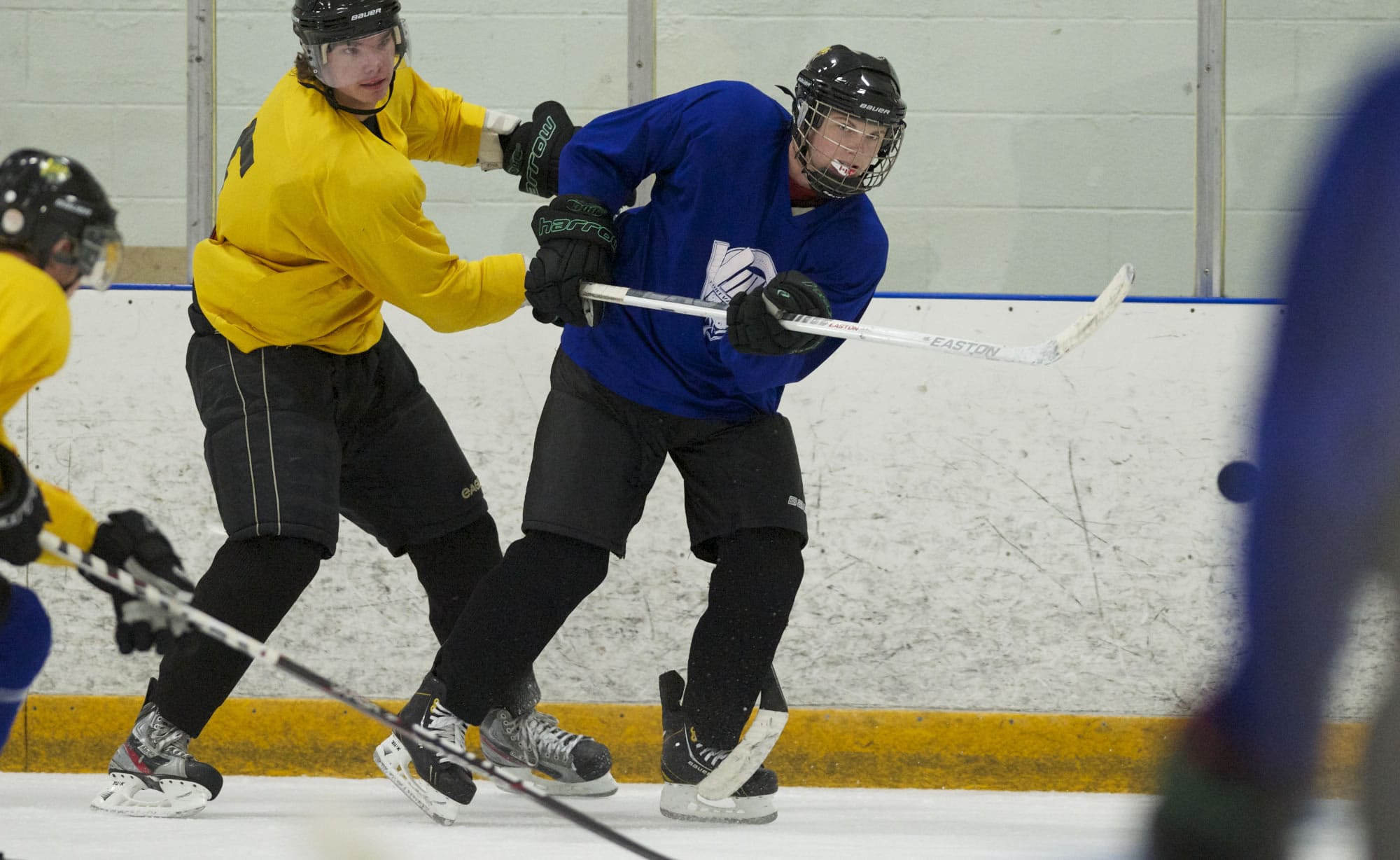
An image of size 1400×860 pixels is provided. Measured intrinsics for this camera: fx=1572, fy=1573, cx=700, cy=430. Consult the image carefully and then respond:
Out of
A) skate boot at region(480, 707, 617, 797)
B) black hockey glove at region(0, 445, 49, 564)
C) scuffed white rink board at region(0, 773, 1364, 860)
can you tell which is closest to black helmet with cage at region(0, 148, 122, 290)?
black hockey glove at region(0, 445, 49, 564)

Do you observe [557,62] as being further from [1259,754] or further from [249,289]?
[1259,754]

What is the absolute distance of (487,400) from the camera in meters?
3.08

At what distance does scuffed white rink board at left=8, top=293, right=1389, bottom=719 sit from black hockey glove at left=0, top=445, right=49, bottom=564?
1.39 metres

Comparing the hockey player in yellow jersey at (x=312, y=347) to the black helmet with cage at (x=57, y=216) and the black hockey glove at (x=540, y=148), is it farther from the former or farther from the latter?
the black helmet with cage at (x=57, y=216)

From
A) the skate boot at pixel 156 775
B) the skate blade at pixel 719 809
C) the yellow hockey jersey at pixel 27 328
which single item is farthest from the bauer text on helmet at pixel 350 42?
the skate blade at pixel 719 809

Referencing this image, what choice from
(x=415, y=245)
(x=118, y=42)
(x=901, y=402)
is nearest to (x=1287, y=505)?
(x=415, y=245)

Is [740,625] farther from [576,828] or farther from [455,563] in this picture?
[455,563]

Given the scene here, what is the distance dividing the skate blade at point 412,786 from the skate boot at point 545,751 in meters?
0.22

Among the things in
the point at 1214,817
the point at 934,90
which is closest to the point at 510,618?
the point at 934,90

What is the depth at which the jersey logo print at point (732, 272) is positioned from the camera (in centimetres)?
246

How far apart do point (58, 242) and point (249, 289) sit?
0.65 metres

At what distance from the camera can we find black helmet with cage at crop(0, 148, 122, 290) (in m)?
1.73

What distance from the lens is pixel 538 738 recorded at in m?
2.68

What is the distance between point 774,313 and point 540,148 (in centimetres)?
65
